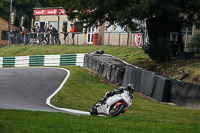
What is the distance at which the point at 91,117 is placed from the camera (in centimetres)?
937

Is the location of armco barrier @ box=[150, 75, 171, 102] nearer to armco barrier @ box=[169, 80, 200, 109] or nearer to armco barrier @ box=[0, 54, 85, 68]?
armco barrier @ box=[169, 80, 200, 109]

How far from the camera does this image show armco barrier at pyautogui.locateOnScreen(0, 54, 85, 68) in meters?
30.1

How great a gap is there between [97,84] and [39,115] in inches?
446

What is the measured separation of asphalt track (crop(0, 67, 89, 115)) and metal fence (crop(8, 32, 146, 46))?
8.44 m

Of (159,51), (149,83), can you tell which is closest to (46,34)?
(159,51)

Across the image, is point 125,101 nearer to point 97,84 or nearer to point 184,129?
point 184,129

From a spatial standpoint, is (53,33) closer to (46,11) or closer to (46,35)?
(46,35)

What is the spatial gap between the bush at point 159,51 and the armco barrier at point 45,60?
7.48 meters

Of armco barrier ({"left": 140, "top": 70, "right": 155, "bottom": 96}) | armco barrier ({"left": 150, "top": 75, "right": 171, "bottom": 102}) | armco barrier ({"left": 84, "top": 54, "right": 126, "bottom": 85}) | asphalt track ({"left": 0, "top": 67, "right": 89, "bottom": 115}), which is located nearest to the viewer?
asphalt track ({"left": 0, "top": 67, "right": 89, "bottom": 115})

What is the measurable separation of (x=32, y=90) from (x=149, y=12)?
7501 millimetres

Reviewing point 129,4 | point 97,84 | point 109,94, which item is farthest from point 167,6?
point 109,94

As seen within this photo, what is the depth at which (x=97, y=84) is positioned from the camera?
2045 cm

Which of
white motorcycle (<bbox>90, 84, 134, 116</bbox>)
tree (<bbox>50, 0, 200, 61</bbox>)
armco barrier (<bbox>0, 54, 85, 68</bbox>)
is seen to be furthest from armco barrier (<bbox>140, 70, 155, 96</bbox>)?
armco barrier (<bbox>0, 54, 85, 68</bbox>)

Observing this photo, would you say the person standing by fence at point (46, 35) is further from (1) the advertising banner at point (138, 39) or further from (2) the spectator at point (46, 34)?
(1) the advertising banner at point (138, 39)
